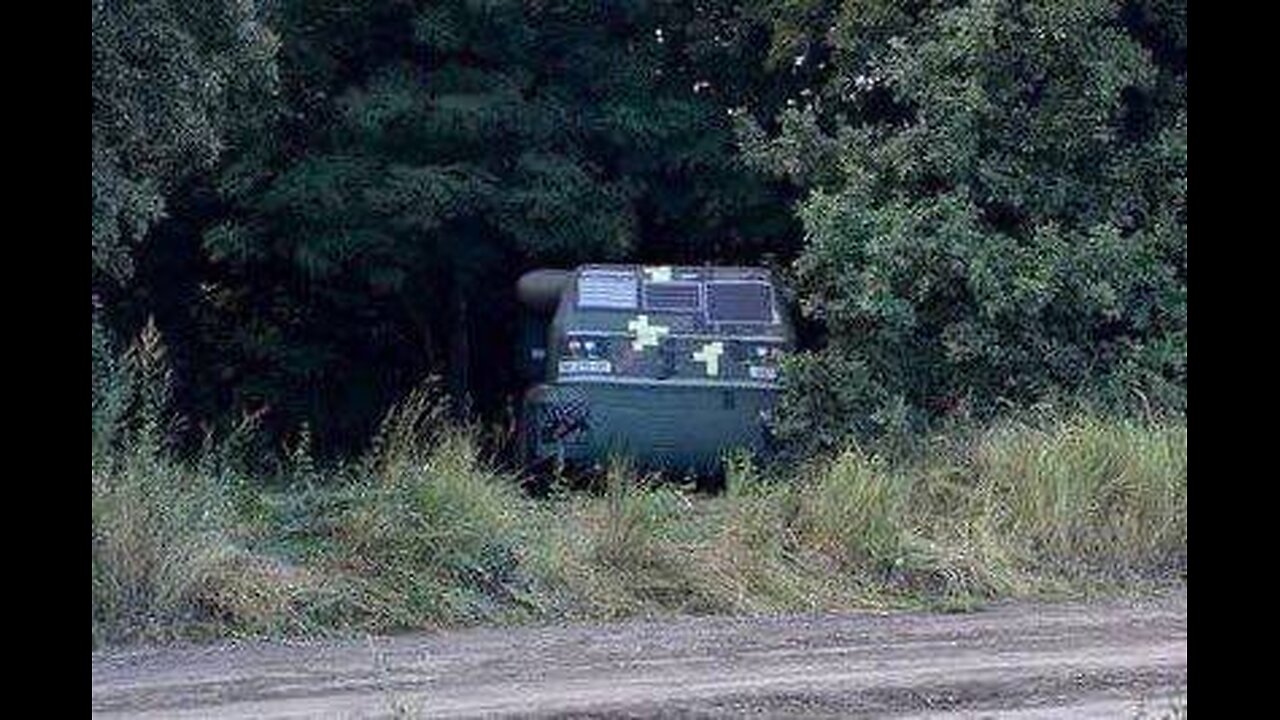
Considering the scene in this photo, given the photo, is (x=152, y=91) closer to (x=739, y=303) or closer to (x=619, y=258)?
(x=739, y=303)

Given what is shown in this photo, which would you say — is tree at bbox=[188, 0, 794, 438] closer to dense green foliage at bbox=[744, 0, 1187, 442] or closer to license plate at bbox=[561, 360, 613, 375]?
license plate at bbox=[561, 360, 613, 375]

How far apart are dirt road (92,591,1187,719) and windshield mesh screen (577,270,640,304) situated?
8634 mm

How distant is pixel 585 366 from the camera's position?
20922 mm

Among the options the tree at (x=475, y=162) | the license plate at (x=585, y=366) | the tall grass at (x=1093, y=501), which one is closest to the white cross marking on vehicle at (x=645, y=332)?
the license plate at (x=585, y=366)

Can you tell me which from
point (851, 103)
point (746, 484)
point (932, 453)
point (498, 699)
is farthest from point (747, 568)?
point (851, 103)

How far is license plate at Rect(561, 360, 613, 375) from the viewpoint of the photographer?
20891 millimetres

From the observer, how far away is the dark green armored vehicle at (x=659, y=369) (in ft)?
67.5

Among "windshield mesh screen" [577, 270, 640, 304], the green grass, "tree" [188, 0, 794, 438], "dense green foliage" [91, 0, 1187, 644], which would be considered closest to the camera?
the green grass

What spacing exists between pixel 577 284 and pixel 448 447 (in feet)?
24.8

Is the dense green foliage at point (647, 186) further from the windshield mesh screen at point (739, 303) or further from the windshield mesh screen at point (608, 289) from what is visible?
the windshield mesh screen at point (608, 289)

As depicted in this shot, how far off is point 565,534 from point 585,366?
284 inches

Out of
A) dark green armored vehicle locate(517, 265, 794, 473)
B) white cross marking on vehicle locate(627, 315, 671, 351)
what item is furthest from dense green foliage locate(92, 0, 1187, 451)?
white cross marking on vehicle locate(627, 315, 671, 351)

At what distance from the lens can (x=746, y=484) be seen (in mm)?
15094
